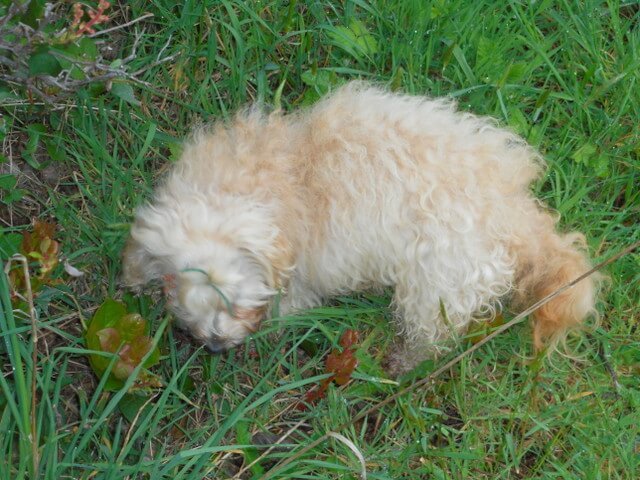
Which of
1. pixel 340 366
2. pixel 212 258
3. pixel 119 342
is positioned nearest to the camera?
pixel 212 258

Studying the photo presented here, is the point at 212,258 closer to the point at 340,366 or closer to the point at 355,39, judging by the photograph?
the point at 340,366

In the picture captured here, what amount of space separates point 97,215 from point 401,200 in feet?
3.90

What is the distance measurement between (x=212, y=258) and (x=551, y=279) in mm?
1083

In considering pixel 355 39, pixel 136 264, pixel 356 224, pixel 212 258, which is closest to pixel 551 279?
pixel 356 224

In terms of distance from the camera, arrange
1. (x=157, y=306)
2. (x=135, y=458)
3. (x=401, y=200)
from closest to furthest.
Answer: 1. (x=401, y=200)
2. (x=135, y=458)
3. (x=157, y=306)

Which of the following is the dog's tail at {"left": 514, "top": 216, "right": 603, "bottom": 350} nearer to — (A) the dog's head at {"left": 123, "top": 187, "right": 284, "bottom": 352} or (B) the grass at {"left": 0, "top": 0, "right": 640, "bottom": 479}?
(B) the grass at {"left": 0, "top": 0, "right": 640, "bottom": 479}

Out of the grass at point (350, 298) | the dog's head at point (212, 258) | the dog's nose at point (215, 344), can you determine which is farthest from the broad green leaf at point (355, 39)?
the dog's nose at point (215, 344)

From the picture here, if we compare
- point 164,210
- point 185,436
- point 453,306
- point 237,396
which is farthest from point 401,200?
point 185,436

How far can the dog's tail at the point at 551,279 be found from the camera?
2623 millimetres

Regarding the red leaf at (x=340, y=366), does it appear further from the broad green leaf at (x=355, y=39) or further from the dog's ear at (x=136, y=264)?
the broad green leaf at (x=355, y=39)

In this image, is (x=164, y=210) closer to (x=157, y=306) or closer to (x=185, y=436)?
(x=157, y=306)

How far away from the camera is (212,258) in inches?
97.3

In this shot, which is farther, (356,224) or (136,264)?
(136,264)

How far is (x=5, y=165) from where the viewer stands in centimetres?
297
